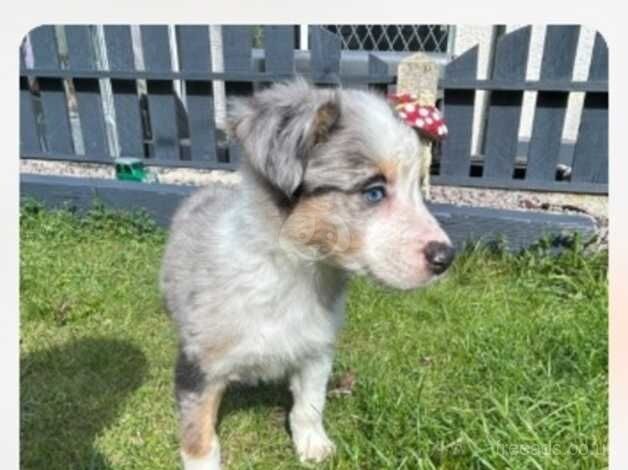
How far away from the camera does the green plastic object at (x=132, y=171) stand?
11.4 feet

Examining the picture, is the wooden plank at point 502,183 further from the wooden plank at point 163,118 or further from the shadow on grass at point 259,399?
the shadow on grass at point 259,399

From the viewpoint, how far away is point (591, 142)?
120 inches

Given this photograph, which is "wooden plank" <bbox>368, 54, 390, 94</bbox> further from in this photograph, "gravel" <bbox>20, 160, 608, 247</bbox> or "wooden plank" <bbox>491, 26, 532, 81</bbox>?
"gravel" <bbox>20, 160, 608, 247</bbox>

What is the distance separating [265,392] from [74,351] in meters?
0.89

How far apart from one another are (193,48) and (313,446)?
182 centimetres

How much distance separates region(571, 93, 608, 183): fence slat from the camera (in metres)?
2.91

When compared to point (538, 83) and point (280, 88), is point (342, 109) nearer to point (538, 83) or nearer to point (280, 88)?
point (280, 88)

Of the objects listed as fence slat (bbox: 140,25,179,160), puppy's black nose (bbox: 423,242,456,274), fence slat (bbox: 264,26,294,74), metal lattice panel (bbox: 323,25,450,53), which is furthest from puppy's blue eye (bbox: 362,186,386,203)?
fence slat (bbox: 140,25,179,160)

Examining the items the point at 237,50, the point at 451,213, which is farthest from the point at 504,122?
the point at 237,50

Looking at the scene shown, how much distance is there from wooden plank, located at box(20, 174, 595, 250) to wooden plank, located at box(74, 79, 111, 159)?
188 mm

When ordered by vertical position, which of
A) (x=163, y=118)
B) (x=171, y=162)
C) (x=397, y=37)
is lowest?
(x=171, y=162)

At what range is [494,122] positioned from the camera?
3588 millimetres

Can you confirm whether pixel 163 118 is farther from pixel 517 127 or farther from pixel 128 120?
pixel 517 127

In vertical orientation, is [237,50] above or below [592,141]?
above
